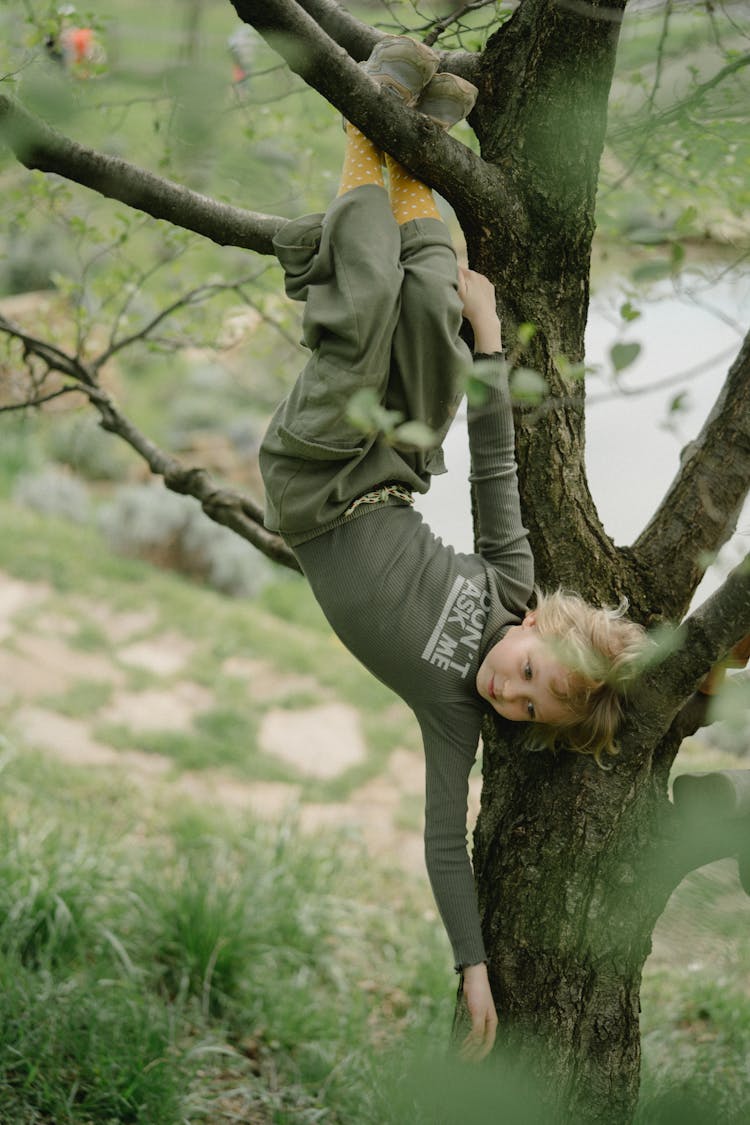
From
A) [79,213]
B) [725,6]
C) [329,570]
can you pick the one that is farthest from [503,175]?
[79,213]

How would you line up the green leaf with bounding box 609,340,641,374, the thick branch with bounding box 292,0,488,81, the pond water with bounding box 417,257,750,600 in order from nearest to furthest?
1. the green leaf with bounding box 609,340,641,374
2. the pond water with bounding box 417,257,750,600
3. the thick branch with bounding box 292,0,488,81

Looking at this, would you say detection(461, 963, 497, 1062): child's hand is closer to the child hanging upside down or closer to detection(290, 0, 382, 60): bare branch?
the child hanging upside down

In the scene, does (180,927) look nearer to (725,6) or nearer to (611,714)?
(611,714)

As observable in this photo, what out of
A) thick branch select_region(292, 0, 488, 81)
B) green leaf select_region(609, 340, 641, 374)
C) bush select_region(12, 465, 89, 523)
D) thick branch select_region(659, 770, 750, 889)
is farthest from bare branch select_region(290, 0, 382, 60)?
bush select_region(12, 465, 89, 523)

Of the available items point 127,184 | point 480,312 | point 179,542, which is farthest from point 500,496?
point 179,542

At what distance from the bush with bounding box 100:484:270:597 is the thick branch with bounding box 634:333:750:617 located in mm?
5909

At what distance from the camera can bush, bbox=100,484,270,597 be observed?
25.8 ft

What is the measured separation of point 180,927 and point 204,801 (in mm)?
1562

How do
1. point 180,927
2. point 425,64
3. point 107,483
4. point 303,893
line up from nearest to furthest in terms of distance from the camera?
point 425,64 < point 180,927 < point 303,893 < point 107,483

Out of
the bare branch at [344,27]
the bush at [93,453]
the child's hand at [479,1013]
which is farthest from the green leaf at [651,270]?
the bush at [93,453]

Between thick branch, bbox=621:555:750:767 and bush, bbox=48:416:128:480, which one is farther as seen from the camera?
bush, bbox=48:416:128:480

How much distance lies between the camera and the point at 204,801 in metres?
4.91

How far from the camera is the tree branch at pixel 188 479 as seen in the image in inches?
107

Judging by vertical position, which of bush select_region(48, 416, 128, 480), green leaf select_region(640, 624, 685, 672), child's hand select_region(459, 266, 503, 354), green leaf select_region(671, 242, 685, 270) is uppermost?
bush select_region(48, 416, 128, 480)
